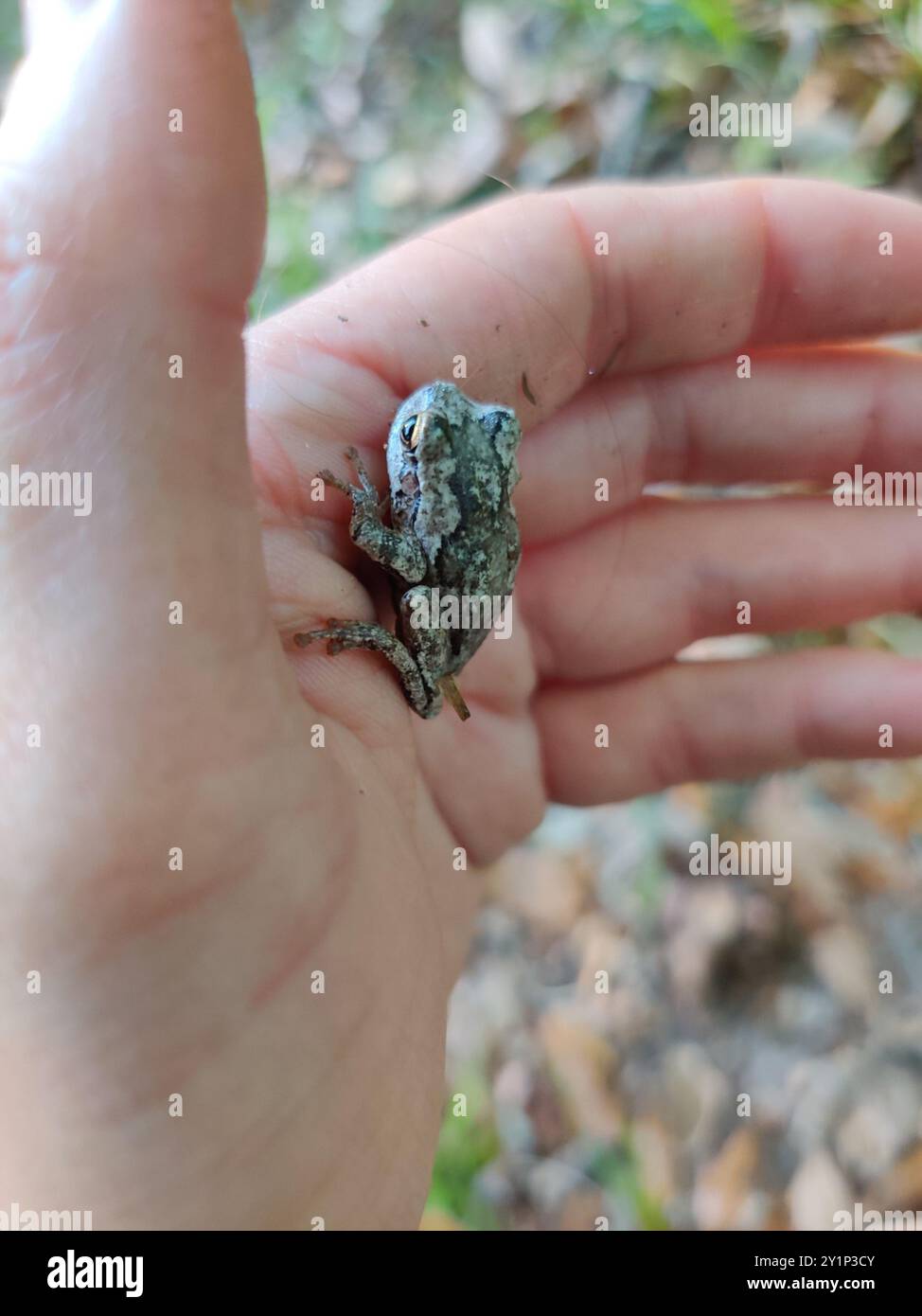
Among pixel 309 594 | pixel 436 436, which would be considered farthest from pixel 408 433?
pixel 309 594

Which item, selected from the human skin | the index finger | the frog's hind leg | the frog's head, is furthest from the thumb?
the index finger

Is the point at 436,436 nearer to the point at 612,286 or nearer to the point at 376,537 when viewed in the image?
the point at 376,537

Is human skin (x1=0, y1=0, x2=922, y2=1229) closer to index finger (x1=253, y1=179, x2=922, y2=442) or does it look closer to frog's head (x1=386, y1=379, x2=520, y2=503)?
index finger (x1=253, y1=179, x2=922, y2=442)

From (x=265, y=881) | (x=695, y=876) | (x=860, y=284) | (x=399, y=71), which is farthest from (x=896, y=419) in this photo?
(x=399, y=71)

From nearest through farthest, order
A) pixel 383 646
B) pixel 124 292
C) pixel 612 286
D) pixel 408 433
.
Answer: pixel 124 292, pixel 383 646, pixel 408 433, pixel 612 286

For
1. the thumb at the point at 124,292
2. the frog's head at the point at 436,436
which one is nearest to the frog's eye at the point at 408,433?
the frog's head at the point at 436,436

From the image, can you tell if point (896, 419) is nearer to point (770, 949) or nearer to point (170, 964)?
point (770, 949)
